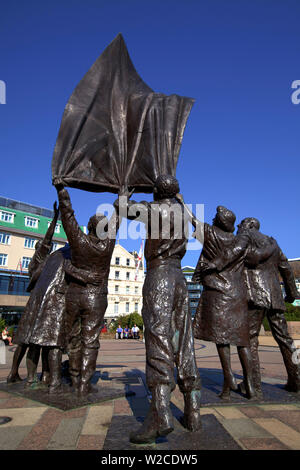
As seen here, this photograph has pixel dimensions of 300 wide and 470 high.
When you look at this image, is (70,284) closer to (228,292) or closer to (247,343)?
(228,292)

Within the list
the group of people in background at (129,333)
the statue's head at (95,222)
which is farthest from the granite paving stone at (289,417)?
the group of people in background at (129,333)

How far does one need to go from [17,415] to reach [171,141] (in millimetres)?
4008

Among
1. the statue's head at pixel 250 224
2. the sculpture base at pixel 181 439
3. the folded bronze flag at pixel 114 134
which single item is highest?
the folded bronze flag at pixel 114 134

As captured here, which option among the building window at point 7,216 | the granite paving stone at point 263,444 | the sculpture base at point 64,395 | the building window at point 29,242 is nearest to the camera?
the granite paving stone at point 263,444

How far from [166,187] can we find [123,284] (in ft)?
154

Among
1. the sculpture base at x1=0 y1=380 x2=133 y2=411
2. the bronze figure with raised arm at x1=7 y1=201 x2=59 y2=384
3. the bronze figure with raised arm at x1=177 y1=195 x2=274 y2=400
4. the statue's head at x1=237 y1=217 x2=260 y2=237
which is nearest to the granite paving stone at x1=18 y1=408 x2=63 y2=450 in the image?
the sculpture base at x1=0 y1=380 x2=133 y2=411

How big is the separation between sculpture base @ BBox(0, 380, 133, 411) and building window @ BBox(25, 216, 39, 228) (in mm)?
35818

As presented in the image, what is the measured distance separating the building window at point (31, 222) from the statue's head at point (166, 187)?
37.7m

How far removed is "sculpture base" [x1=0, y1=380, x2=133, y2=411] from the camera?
3718 mm

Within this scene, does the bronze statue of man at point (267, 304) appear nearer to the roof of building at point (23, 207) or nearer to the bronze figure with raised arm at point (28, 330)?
the bronze figure with raised arm at point (28, 330)

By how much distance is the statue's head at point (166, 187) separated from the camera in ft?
10.6

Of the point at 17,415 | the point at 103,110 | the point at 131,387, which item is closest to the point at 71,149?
the point at 103,110

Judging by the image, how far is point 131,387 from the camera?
502 cm

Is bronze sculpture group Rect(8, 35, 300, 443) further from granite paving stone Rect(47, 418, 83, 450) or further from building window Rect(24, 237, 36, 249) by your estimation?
building window Rect(24, 237, 36, 249)
